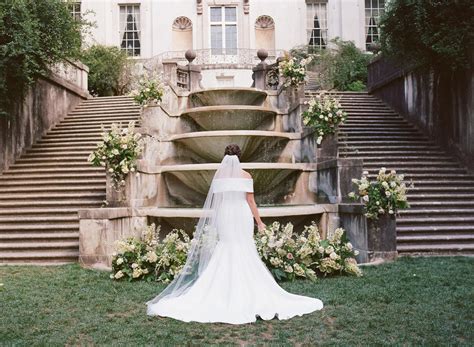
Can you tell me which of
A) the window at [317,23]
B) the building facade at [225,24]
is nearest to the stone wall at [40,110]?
the building facade at [225,24]

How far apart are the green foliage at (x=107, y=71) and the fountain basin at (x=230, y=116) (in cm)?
1105

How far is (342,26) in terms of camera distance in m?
30.6

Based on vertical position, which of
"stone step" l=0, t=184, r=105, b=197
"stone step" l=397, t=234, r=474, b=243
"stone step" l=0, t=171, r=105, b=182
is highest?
"stone step" l=0, t=171, r=105, b=182

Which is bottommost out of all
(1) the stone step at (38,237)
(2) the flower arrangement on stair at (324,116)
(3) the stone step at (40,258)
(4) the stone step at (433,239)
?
(3) the stone step at (40,258)

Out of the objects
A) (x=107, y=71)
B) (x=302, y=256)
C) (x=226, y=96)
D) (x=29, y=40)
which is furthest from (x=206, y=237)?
(x=107, y=71)

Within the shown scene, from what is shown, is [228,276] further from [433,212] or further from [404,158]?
[404,158]

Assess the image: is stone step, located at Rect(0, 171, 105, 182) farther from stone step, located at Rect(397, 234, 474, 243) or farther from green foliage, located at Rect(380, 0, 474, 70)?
green foliage, located at Rect(380, 0, 474, 70)

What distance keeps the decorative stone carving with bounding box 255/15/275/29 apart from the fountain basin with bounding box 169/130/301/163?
812 inches

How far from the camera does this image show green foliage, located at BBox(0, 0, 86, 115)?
12555 mm

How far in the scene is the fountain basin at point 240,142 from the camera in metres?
11.8

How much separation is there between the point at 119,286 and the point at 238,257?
90.3 inches

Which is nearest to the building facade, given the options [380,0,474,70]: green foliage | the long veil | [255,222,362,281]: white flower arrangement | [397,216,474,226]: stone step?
[380,0,474,70]: green foliage

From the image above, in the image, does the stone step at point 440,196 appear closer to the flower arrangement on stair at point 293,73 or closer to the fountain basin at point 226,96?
the flower arrangement on stair at point 293,73

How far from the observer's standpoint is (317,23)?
31.6m
